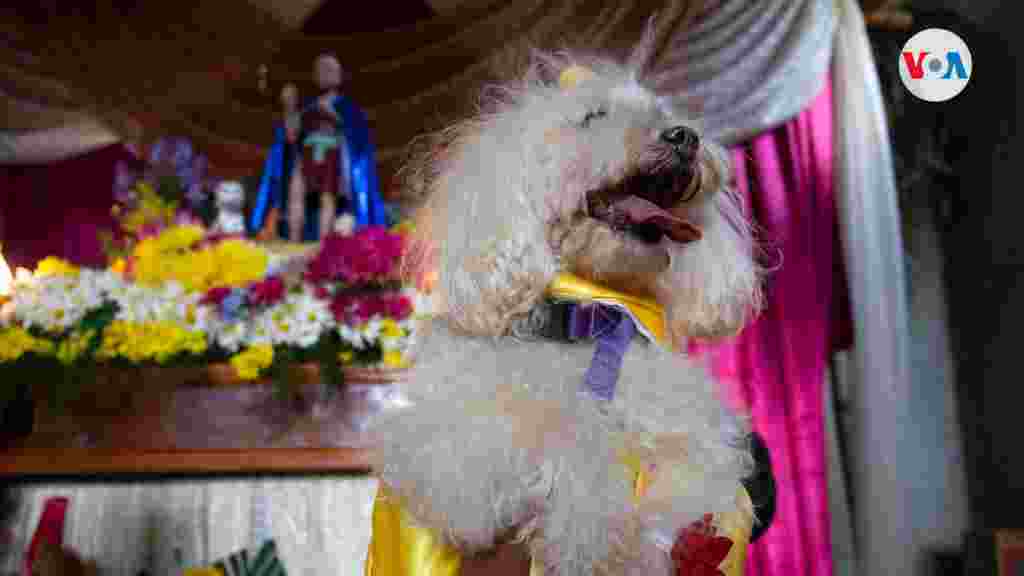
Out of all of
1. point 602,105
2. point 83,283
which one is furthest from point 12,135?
point 602,105

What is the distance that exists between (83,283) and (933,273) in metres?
2.40

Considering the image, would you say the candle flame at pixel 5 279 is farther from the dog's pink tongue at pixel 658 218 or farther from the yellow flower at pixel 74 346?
the dog's pink tongue at pixel 658 218

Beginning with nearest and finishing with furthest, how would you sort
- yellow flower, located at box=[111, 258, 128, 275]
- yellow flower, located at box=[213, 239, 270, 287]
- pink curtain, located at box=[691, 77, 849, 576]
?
yellow flower, located at box=[213, 239, 270, 287]
yellow flower, located at box=[111, 258, 128, 275]
pink curtain, located at box=[691, 77, 849, 576]

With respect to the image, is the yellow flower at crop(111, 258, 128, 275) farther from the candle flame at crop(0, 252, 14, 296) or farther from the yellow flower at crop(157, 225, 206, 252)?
the candle flame at crop(0, 252, 14, 296)

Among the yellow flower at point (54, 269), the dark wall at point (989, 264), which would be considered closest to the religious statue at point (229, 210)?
the yellow flower at point (54, 269)

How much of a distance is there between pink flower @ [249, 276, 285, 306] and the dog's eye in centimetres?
131

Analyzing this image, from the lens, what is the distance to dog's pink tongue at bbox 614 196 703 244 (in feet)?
3.31

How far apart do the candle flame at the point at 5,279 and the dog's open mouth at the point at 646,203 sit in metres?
1.89

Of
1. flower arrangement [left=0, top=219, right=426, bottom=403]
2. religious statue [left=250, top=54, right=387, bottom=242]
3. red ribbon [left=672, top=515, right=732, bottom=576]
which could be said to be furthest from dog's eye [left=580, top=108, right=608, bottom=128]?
religious statue [left=250, top=54, right=387, bottom=242]

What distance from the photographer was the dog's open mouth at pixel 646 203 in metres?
1.02

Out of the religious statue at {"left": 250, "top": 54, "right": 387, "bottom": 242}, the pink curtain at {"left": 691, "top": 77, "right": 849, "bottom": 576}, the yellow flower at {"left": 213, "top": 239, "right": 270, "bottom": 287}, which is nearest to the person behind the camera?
the yellow flower at {"left": 213, "top": 239, "right": 270, "bottom": 287}

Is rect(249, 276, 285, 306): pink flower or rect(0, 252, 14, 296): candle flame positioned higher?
rect(0, 252, 14, 296): candle flame

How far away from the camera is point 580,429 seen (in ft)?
3.01

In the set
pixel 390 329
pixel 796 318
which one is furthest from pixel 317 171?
pixel 796 318
